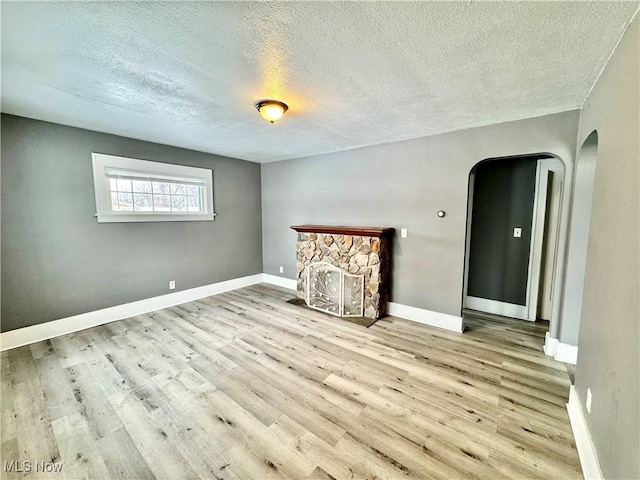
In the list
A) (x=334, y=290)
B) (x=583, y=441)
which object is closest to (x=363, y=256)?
(x=334, y=290)

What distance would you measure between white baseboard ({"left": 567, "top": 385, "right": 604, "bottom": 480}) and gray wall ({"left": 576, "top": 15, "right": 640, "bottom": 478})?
62 millimetres

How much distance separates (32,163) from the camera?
284 cm

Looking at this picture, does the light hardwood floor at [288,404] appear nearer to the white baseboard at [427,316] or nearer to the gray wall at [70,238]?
the white baseboard at [427,316]

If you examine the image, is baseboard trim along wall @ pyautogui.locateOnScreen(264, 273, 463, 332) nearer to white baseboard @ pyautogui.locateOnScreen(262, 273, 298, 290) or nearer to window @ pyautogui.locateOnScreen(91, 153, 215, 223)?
white baseboard @ pyautogui.locateOnScreen(262, 273, 298, 290)

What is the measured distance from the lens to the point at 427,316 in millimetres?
3459

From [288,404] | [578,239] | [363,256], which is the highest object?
[578,239]

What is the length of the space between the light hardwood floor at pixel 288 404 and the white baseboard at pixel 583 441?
60 mm

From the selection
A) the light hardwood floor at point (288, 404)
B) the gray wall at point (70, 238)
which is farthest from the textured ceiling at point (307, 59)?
the light hardwood floor at point (288, 404)

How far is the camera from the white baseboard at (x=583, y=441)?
4.43ft

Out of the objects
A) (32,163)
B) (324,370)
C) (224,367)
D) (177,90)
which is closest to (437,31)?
(177,90)

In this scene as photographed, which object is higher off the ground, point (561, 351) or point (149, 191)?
point (149, 191)

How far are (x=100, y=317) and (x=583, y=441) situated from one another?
4.86 m

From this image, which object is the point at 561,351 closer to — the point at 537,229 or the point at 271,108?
the point at 537,229

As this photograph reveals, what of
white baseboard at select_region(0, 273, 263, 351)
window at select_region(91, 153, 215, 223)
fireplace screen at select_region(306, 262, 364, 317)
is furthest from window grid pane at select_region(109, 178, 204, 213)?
fireplace screen at select_region(306, 262, 364, 317)
